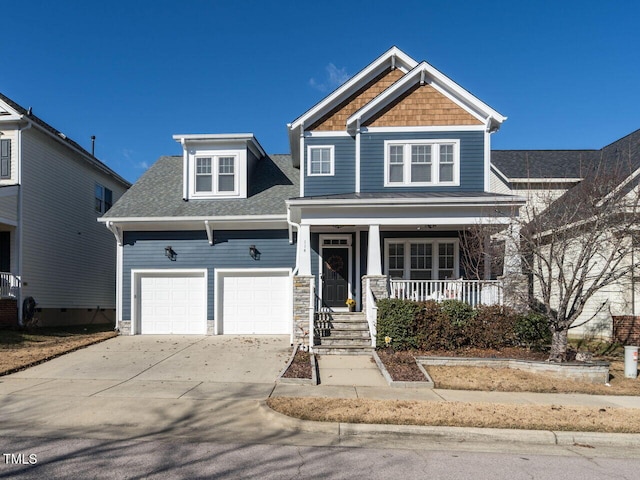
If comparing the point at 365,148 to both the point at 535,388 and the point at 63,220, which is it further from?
the point at 63,220

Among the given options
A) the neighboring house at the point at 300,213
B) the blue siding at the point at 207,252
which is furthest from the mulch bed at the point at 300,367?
the blue siding at the point at 207,252

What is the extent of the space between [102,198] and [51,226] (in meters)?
4.16

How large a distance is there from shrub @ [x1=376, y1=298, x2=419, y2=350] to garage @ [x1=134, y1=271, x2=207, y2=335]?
674 centimetres

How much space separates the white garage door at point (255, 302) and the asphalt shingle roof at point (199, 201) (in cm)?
228

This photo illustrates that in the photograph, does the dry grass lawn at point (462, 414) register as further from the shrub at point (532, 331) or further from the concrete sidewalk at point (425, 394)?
the shrub at point (532, 331)

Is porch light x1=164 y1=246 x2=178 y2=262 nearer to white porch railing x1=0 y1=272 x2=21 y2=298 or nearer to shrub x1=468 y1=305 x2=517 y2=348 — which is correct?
white porch railing x1=0 y1=272 x2=21 y2=298

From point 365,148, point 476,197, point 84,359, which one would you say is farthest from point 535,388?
point 84,359

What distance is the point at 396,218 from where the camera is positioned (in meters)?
12.5

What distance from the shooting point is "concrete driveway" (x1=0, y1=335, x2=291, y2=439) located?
614 centimetres

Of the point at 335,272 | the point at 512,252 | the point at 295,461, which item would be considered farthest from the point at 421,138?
the point at 295,461

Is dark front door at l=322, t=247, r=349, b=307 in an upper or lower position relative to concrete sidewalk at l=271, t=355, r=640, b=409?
upper

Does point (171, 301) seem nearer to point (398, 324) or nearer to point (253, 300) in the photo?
point (253, 300)

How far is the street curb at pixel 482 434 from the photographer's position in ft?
18.7

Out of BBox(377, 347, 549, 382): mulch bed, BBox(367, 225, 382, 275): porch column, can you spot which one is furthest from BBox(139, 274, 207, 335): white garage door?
BBox(377, 347, 549, 382): mulch bed
